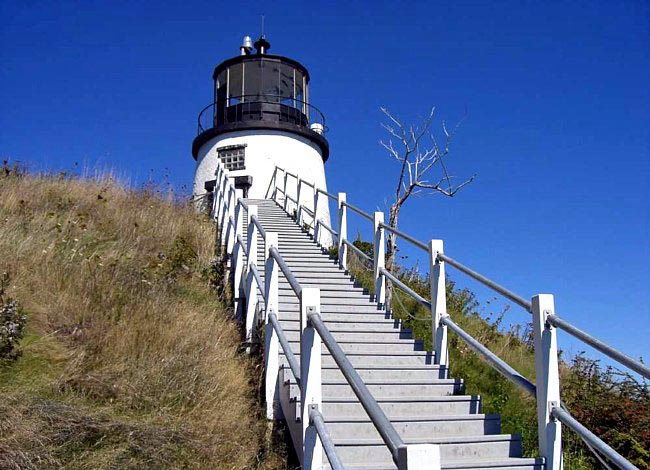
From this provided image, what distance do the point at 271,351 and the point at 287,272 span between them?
0.94 meters

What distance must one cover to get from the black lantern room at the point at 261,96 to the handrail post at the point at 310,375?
1468 cm

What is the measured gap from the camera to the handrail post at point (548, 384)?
182 inches

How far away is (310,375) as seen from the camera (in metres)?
4.23

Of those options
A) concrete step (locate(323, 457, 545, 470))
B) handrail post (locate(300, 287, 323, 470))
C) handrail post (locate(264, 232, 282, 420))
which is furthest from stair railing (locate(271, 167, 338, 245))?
handrail post (locate(300, 287, 323, 470))

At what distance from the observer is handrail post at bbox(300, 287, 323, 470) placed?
4031 millimetres

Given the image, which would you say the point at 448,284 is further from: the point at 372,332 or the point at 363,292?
the point at 372,332

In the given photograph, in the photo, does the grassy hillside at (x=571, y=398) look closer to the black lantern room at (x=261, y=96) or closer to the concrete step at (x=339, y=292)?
the concrete step at (x=339, y=292)

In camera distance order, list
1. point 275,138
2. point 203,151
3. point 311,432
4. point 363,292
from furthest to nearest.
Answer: point 203,151
point 275,138
point 363,292
point 311,432

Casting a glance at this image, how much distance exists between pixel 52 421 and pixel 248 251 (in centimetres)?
390

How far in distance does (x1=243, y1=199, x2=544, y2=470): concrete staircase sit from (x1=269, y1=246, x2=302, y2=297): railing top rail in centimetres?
87

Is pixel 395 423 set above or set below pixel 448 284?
below

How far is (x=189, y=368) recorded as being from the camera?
230 inches

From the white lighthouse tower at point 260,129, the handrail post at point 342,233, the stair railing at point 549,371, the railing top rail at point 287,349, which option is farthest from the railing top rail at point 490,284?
the white lighthouse tower at point 260,129

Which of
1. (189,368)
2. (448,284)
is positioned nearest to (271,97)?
(448,284)
